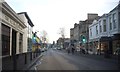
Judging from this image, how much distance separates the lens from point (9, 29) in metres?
25.2

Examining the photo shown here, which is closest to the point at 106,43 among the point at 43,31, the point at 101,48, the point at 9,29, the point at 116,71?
the point at 101,48

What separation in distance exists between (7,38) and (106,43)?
72.0ft

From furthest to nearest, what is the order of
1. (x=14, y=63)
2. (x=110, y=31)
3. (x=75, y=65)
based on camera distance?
(x=110, y=31), (x=75, y=65), (x=14, y=63)

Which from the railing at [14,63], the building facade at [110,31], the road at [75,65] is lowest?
the road at [75,65]

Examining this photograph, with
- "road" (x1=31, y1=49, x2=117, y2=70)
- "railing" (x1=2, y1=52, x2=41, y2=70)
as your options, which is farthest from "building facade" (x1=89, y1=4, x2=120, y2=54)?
"railing" (x1=2, y1=52, x2=41, y2=70)

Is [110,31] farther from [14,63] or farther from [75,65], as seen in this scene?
[14,63]

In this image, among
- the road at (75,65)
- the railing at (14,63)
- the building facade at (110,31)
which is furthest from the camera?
the building facade at (110,31)

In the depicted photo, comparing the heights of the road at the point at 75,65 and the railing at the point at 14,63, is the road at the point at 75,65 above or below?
below

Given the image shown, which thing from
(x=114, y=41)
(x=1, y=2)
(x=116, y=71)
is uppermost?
(x=1, y=2)

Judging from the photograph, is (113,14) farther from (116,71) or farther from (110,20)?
(116,71)

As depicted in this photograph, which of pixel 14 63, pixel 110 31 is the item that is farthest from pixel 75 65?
pixel 110 31

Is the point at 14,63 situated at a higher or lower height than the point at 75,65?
higher

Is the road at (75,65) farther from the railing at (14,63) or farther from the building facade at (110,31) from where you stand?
the building facade at (110,31)

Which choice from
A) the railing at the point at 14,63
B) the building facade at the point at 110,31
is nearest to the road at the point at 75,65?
the railing at the point at 14,63
